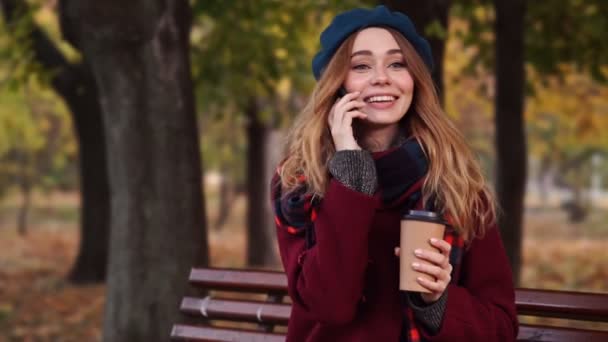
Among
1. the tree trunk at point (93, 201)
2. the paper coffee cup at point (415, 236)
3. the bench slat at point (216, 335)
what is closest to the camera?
the paper coffee cup at point (415, 236)

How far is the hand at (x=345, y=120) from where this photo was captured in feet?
9.07

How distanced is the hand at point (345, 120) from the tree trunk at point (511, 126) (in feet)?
27.0

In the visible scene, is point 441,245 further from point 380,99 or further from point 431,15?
point 431,15

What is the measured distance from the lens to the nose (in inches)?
112

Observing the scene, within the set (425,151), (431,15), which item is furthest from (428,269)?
(431,15)

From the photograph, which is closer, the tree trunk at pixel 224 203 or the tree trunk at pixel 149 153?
the tree trunk at pixel 149 153

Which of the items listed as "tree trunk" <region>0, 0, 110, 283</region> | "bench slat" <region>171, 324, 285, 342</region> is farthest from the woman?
"tree trunk" <region>0, 0, 110, 283</region>

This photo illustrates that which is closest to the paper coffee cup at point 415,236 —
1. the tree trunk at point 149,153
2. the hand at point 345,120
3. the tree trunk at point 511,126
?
the hand at point 345,120

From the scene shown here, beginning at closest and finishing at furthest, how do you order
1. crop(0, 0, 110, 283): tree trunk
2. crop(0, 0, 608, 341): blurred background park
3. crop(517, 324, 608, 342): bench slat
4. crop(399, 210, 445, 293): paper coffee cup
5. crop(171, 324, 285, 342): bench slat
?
crop(399, 210, 445, 293): paper coffee cup → crop(517, 324, 608, 342): bench slat → crop(171, 324, 285, 342): bench slat → crop(0, 0, 608, 341): blurred background park → crop(0, 0, 110, 283): tree trunk

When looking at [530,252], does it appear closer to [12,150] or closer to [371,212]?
[371,212]

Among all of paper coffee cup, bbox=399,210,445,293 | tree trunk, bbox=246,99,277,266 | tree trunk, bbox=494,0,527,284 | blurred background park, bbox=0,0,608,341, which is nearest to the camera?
paper coffee cup, bbox=399,210,445,293

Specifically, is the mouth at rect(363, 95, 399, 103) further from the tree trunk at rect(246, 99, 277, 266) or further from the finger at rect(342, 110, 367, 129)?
the tree trunk at rect(246, 99, 277, 266)

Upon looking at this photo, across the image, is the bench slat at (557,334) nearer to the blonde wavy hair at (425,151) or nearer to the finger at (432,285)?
the blonde wavy hair at (425,151)

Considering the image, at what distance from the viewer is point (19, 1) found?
10172mm
